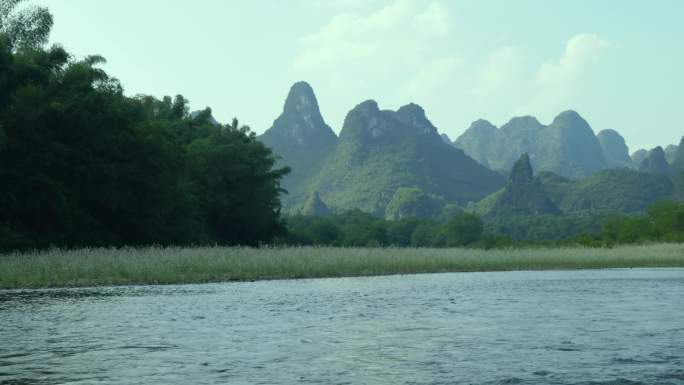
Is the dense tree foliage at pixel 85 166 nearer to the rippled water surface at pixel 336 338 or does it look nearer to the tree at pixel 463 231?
the rippled water surface at pixel 336 338

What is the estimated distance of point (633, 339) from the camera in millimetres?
12984

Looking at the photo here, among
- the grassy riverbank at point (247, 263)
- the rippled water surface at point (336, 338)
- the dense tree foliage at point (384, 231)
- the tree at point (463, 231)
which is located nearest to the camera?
the rippled water surface at point (336, 338)

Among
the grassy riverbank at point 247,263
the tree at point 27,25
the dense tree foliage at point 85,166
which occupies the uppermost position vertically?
the tree at point 27,25

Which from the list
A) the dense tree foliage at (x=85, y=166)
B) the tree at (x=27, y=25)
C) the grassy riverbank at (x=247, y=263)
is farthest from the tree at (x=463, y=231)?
the tree at (x=27, y=25)

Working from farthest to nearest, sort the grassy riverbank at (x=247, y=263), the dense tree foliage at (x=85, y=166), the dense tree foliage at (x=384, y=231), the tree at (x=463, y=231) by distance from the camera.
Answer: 1. the tree at (x=463, y=231)
2. the dense tree foliage at (x=384, y=231)
3. the dense tree foliage at (x=85, y=166)
4. the grassy riverbank at (x=247, y=263)

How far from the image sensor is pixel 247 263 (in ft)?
112

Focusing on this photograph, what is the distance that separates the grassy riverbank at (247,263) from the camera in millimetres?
27172

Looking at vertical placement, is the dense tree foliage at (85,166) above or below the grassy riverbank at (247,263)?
above

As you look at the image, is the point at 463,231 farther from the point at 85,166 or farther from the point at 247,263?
the point at 247,263

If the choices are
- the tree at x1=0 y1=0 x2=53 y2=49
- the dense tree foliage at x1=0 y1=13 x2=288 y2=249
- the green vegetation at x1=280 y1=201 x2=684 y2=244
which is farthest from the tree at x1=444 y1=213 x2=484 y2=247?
the tree at x1=0 y1=0 x2=53 y2=49

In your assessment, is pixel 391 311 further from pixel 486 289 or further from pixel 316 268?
pixel 316 268

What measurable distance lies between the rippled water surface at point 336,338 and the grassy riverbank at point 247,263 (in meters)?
4.17

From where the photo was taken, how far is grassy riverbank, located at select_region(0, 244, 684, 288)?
27172 millimetres

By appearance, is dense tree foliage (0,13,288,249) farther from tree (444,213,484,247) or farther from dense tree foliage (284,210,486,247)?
tree (444,213,484,247)
